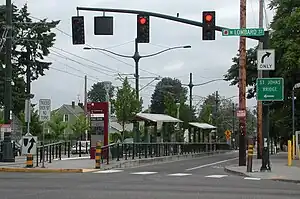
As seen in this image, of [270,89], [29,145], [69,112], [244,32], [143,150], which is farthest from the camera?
[69,112]

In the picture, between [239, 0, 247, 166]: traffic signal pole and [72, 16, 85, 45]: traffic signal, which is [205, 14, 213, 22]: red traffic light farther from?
[239, 0, 247, 166]: traffic signal pole

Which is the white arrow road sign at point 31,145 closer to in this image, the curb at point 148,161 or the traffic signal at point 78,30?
the curb at point 148,161

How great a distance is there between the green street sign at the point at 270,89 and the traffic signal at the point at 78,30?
7.78 meters

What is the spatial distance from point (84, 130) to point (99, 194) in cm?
6743

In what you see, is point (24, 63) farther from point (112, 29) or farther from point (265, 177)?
point (265, 177)

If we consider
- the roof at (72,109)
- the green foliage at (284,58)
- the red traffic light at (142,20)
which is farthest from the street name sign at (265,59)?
the roof at (72,109)

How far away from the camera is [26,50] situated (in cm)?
6209

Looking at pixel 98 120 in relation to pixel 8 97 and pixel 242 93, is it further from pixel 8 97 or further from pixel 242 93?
pixel 242 93

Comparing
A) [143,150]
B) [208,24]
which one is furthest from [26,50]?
[208,24]

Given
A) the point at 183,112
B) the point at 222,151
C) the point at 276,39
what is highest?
the point at 276,39

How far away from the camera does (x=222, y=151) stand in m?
60.0

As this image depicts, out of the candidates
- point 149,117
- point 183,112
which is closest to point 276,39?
point 149,117

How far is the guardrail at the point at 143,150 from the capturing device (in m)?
30.1

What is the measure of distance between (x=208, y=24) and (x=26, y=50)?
134 ft
